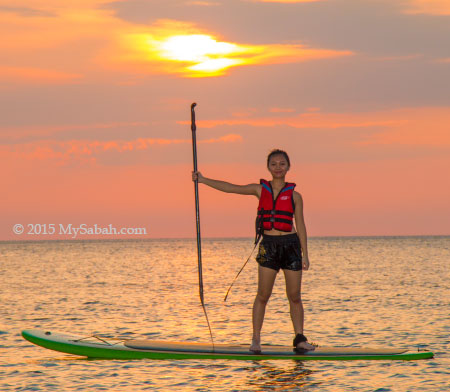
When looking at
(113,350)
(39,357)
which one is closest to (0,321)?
(39,357)

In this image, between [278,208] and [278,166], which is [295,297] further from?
[278,166]

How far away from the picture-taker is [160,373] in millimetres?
12906

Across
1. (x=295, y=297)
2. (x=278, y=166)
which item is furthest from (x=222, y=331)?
(x=278, y=166)

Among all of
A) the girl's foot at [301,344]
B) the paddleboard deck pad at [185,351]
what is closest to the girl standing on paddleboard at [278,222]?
the girl's foot at [301,344]

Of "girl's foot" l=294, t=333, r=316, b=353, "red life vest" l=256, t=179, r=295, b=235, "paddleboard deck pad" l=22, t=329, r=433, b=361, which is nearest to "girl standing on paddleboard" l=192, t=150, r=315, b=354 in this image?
"red life vest" l=256, t=179, r=295, b=235

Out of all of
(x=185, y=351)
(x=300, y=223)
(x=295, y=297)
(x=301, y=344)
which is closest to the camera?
(x=300, y=223)

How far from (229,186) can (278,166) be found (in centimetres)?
79

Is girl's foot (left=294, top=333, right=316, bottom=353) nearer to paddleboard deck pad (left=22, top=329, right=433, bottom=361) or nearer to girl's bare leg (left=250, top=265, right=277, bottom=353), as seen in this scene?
paddleboard deck pad (left=22, top=329, right=433, bottom=361)

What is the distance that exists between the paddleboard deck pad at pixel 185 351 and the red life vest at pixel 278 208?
2.20m

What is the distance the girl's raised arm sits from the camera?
11.8 meters

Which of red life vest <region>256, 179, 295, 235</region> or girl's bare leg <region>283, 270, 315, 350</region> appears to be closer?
red life vest <region>256, 179, 295, 235</region>

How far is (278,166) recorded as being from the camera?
11797mm

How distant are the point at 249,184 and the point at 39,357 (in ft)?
19.1

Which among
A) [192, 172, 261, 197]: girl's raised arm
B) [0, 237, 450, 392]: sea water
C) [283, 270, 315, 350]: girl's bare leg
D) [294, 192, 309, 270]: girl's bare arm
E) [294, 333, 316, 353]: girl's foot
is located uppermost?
[192, 172, 261, 197]: girl's raised arm
